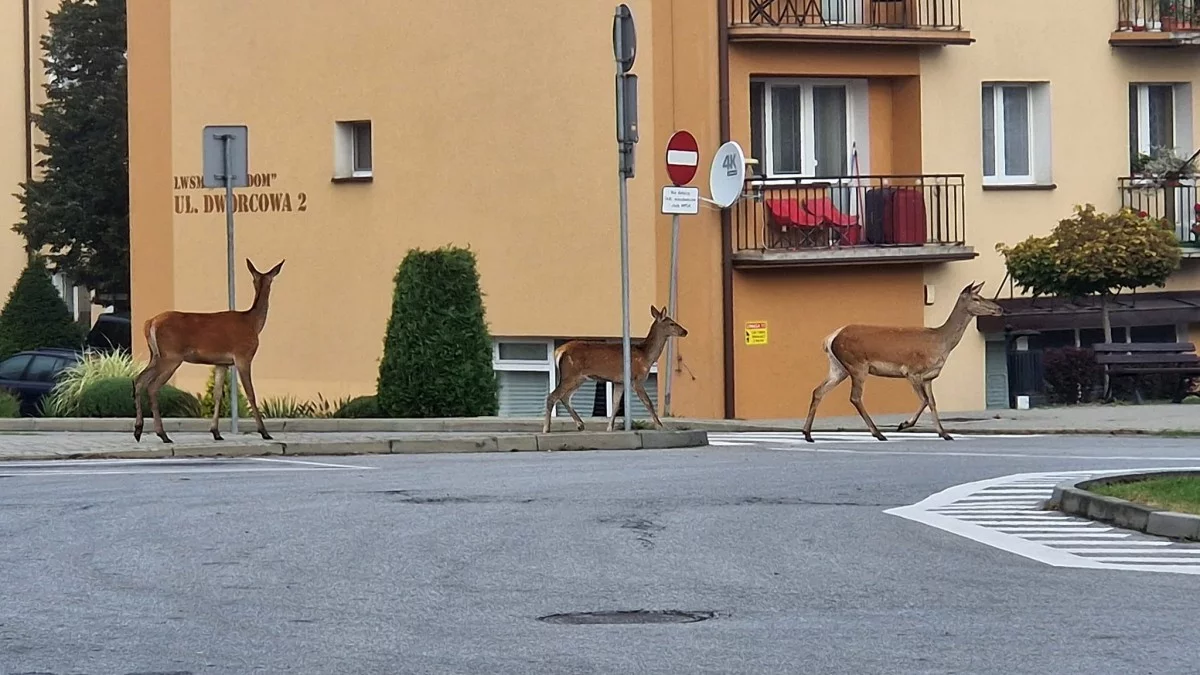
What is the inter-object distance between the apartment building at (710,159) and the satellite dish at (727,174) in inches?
39.1

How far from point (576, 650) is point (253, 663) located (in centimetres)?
133

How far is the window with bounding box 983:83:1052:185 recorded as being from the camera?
30.5 metres

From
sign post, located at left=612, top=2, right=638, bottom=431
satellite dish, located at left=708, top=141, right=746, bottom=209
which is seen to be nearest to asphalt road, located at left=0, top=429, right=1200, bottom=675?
sign post, located at left=612, top=2, right=638, bottom=431

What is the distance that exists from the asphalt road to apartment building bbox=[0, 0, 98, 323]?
38597 mm

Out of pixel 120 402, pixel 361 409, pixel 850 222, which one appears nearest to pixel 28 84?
pixel 120 402

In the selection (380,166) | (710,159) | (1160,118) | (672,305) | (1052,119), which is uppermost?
(1160,118)

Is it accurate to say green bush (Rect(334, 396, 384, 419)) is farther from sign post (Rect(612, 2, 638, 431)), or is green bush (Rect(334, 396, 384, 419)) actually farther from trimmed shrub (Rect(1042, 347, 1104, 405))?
trimmed shrub (Rect(1042, 347, 1104, 405))

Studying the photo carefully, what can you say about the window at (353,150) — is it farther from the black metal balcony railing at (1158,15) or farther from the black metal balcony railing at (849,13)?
the black metal balcony railing at (1158,15)

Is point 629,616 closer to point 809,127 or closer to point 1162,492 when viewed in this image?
point 1162,492

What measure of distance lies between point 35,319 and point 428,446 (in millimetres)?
29033

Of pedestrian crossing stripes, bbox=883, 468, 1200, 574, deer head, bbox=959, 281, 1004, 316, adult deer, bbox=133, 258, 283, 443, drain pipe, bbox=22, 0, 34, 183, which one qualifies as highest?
drain pipe, bbox=22, 0, 34, 183

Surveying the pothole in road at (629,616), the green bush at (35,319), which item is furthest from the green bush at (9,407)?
the pothole in road at (629,616)

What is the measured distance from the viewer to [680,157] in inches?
903

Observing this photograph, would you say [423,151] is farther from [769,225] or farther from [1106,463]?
[1106,463]
